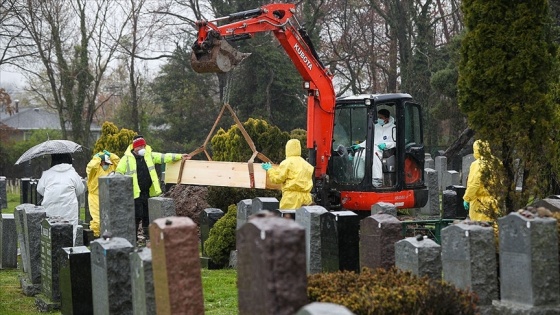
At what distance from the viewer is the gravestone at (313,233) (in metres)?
11.1

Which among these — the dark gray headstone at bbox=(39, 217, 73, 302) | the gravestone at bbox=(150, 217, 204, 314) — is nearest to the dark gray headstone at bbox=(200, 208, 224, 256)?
the dark gray headstone at bbox=(39, 217, 73, 302)

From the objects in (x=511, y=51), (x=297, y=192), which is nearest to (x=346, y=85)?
(x=297, y=192)

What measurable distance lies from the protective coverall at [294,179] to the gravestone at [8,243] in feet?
15.1

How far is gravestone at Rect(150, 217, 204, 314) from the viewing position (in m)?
6.89

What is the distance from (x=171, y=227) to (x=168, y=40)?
1481 inches

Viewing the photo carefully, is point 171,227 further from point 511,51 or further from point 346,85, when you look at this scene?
point 346,85

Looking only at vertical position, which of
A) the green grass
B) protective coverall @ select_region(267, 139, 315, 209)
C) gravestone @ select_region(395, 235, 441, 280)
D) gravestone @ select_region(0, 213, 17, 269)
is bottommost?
the green grass

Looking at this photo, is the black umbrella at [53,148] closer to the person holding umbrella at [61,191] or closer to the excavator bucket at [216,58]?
the person holding umbrella at [61,191]

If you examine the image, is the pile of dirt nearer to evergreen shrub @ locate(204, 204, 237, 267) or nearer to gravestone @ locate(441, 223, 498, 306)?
evergreen shrub @ locate(204, 204, 237, 267)

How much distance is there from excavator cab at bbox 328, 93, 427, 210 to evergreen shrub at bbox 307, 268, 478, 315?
Result: 30.8 ft

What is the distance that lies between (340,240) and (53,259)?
350 centimetres

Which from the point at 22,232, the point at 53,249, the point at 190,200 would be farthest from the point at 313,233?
the point at 190,200

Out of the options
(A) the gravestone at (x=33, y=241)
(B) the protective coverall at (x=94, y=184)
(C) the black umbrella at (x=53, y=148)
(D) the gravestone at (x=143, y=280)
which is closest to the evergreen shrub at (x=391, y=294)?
(D) the gravestone at (x=143, y=280)

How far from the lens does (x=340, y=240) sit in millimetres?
10953
